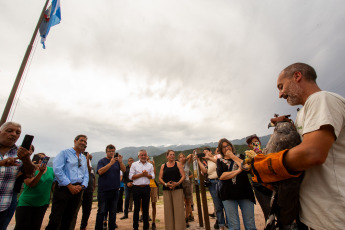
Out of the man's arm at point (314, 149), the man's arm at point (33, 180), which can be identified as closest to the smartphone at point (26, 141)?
the man's arm at point (33, 180)

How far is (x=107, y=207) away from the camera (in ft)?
16.3

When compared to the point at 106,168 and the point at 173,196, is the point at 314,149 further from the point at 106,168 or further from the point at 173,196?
the point at 106,168

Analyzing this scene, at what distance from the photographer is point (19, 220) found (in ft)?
10.6

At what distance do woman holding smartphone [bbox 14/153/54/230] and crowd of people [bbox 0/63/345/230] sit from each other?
2 cm

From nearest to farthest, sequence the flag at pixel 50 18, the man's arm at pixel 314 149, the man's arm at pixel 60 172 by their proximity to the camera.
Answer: the man's arm at pixel 314 149 < the man's arm at pixel 60 172 < the flag at pixel 50 18

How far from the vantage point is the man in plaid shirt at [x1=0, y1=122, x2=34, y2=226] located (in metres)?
2.56

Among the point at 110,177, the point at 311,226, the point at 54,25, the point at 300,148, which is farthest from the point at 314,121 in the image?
the point at 54,25

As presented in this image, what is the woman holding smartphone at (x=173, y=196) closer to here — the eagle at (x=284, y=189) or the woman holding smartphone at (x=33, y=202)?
the woman holding smartphone at (x=33, y=202)

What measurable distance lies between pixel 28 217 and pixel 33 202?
274 millimetres

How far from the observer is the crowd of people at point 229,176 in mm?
1139

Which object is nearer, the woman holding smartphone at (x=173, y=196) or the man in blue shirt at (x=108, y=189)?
the woman holding smartphone at (x=173, y=196)

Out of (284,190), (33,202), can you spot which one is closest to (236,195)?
(284,190)

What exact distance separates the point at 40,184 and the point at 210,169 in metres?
4.76

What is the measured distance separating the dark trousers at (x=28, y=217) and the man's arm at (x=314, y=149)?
477cm
